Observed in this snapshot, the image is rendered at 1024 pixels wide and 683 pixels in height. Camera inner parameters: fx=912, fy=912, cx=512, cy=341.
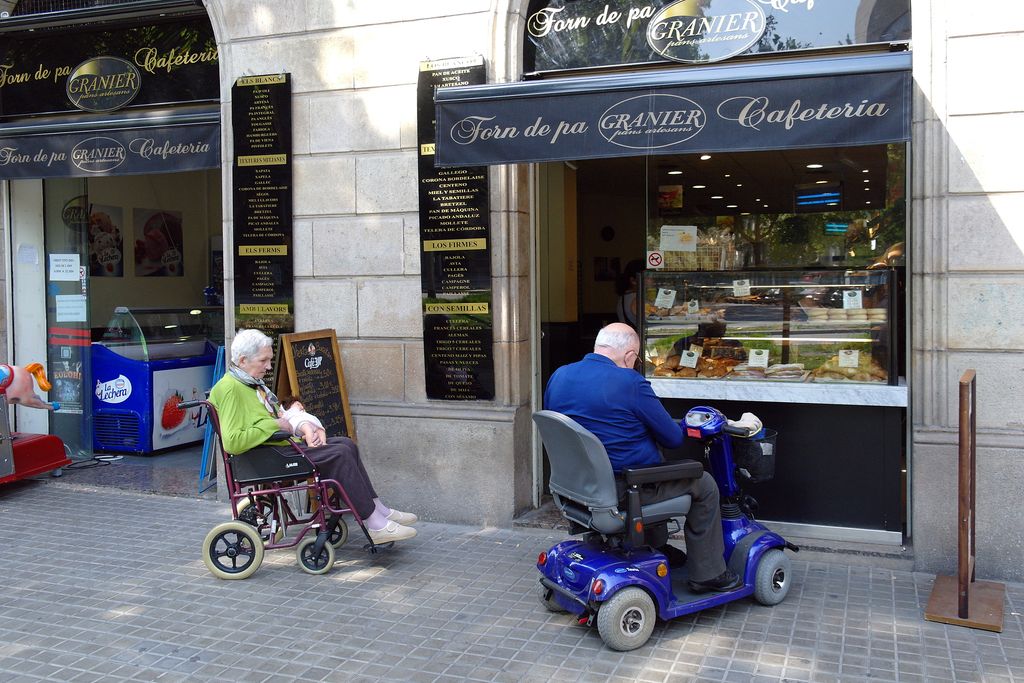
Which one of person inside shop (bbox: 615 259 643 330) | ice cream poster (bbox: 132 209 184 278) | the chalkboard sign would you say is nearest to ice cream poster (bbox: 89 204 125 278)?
ice cream poster (bbox: 132 209 184 278)

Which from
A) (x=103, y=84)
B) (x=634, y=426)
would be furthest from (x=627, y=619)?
(x=103, y=84)

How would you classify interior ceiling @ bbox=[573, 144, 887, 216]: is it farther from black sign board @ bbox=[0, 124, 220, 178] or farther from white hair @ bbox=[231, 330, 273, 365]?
black sign board @ bbox=[0, 124, 220, 178]

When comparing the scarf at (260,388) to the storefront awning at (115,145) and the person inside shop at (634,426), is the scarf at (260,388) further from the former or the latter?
the storefront awning at (115,145)

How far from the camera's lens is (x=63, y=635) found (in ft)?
14.9

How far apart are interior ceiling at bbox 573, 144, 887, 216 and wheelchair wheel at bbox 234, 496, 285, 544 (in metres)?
3.65

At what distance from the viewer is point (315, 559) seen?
5.39 meters

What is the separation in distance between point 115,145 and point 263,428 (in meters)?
3.55

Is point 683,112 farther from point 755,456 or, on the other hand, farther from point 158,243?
point 158,243

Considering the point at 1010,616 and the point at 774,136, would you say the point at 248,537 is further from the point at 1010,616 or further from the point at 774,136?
the point at 1010,616

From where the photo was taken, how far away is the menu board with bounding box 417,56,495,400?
6.36 meters

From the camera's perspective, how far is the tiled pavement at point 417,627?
408cm

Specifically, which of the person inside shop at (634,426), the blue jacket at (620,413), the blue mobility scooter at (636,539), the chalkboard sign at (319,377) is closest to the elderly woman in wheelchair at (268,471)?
the chalkboard sign at (319,377)

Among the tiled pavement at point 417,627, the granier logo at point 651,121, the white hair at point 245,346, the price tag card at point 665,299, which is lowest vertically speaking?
the tiled pavement at point 417,627

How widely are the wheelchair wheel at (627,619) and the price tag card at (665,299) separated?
2.65 metres
